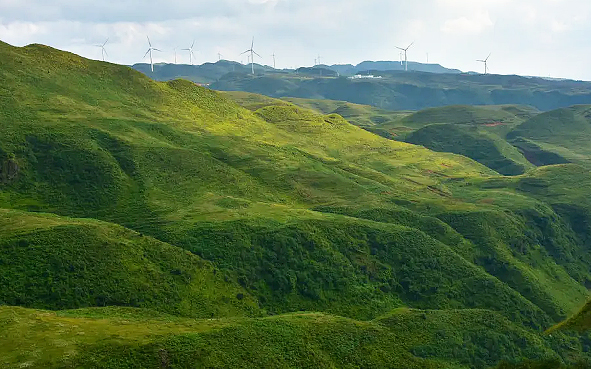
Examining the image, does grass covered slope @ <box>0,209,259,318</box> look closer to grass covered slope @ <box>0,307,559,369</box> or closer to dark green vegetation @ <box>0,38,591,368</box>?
dark green vegetation @ <box>0,38,591,368</box>

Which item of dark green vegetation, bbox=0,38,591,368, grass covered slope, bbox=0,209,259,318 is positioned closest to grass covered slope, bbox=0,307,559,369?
dark green vegetation, bbox=0,38,591,368

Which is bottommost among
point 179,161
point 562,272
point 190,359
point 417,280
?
point 562,272

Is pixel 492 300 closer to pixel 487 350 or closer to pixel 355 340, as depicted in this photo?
pixel 487 350

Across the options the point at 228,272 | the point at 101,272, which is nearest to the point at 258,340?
the point at 101,272

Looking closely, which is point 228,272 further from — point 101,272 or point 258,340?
point 258,340

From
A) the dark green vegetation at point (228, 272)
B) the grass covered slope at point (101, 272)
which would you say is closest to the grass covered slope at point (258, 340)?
the dark green vegetation at point (228, 272)

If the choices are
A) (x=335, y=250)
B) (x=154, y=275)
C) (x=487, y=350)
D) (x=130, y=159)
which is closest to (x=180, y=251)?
(x=154, y=275)
